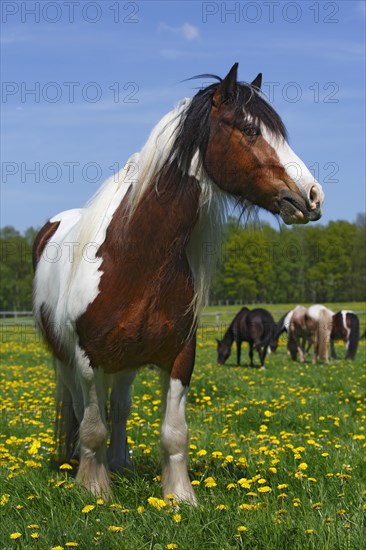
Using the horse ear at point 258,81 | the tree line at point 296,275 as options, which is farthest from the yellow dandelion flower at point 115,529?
the tree line at point 296,275

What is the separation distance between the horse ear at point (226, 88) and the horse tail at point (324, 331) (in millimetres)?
16499

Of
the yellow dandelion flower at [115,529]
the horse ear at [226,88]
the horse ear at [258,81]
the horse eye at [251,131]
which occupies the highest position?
the horse ear at [258,81]

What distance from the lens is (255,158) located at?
4309mm

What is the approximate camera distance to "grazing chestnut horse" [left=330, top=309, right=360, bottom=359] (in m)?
21.3

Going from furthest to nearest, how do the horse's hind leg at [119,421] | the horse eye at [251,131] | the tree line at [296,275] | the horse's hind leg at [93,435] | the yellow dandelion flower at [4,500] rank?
the tree line at [296,275] < the horse's hind leg at [119,421] < the horse's hind leg at [93,435] < the yellow dandelion flower at [4,500] < the horse eye at [251,131]

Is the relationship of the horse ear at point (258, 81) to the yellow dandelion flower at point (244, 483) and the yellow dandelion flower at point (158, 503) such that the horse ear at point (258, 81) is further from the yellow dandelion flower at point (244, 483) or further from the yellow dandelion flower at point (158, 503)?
the yellow dandelion flower at point (158, 503)

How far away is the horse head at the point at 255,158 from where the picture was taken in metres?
4.16

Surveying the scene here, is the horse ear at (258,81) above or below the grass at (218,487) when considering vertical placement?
above

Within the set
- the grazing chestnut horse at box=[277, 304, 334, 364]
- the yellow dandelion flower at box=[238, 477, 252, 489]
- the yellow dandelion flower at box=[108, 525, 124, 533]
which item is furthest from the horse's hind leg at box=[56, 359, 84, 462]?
the grazing chestnut horse at box=[277, 304, 334, 364]

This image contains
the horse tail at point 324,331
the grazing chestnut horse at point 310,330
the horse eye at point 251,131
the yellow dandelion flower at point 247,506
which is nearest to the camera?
the yellow dandelion flower at point 247,506

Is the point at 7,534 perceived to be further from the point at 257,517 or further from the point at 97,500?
the point at 257,517

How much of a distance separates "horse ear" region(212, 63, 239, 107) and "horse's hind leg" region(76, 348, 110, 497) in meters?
1.95

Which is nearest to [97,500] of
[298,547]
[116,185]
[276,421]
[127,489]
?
[127,489]

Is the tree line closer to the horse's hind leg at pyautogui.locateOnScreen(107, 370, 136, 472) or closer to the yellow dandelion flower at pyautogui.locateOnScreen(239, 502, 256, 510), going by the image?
the horse's hind leg at pyautogui.locateOnScreen(107, 370, 136, 472)
